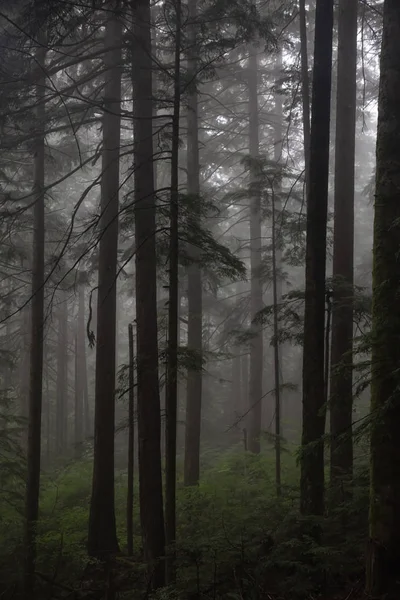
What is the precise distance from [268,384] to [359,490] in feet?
82.5

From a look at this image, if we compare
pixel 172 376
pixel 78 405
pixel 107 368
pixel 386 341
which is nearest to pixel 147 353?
pixel 172 376

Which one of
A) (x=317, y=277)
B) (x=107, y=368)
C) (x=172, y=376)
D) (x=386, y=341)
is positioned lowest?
(x=107, y=368)

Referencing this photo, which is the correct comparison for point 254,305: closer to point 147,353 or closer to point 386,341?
point 147,353

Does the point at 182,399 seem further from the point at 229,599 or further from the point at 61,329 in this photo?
the point at 229,599

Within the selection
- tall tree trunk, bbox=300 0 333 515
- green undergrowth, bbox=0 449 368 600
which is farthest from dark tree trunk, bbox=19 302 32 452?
tall tree trunk, bbox=300 0 333 515

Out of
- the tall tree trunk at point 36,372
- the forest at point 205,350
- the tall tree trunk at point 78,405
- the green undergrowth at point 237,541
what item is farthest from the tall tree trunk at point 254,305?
the tall tree trunk at point 78,405

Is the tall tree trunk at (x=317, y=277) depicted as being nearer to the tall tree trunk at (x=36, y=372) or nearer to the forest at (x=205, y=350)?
the forest at (x=205, y=350)

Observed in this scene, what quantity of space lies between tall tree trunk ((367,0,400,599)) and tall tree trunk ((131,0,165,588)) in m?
3.28

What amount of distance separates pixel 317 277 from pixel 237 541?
4.09 meters

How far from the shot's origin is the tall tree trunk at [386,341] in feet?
16.8

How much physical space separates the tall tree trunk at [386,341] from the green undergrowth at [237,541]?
2.55 feet

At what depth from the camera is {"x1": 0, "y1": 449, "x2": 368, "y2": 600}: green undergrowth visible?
6.04m

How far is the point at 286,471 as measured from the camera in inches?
536

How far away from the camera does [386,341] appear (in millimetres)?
5203
